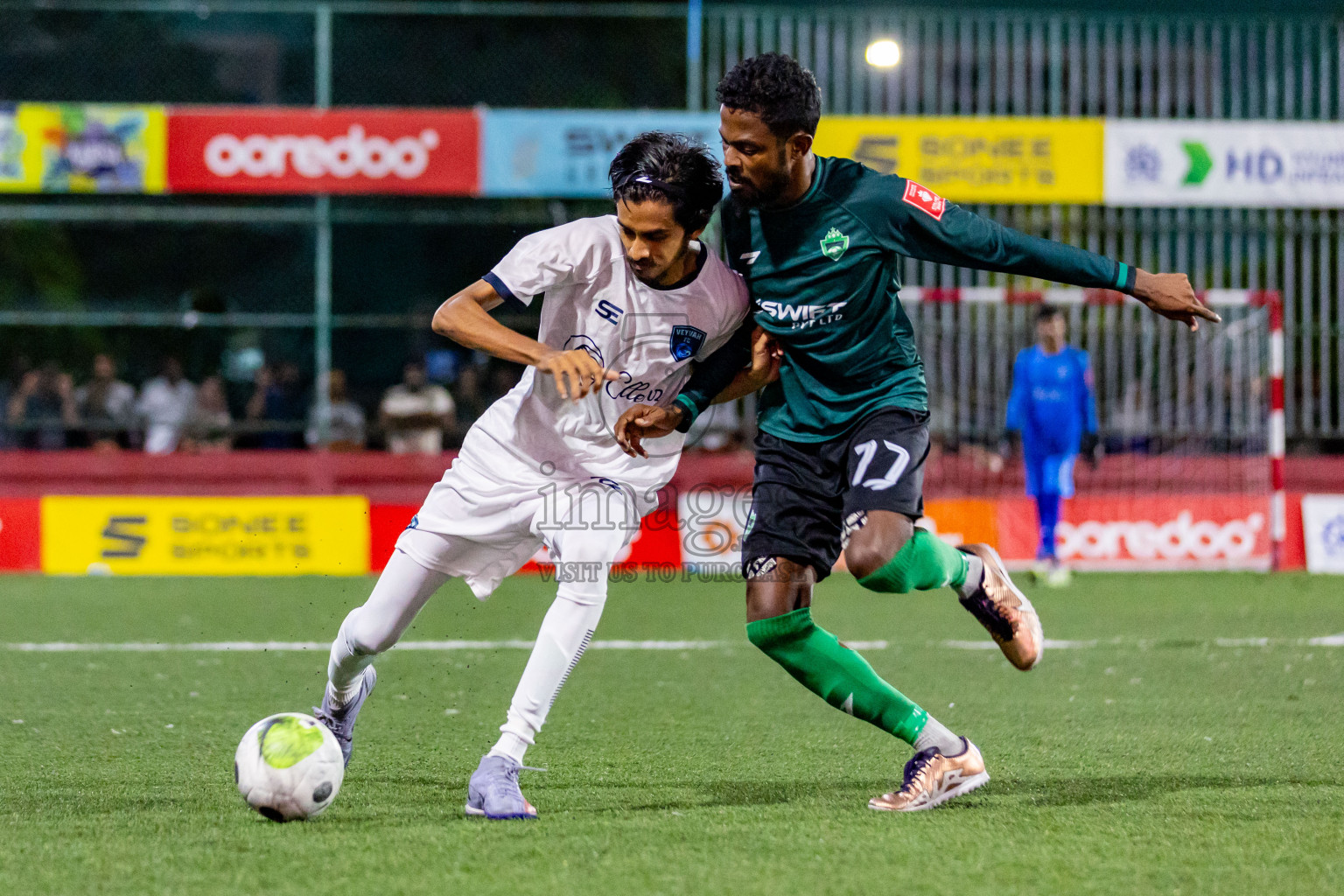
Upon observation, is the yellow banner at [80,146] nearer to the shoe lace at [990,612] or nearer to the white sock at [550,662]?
the white sock at [550,662]

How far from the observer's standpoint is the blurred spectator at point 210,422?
14102 mm

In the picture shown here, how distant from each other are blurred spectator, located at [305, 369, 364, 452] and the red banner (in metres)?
1.89

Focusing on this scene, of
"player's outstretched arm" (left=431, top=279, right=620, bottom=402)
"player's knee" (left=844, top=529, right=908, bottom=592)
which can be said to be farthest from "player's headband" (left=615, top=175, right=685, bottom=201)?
"player's knee" (left=844, top=529, right=908, bottom=592)

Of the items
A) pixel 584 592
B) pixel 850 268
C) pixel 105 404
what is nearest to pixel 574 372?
pixel 584 592

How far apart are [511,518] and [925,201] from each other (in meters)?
1.52

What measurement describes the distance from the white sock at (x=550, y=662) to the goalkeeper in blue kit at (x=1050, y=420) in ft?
26.8

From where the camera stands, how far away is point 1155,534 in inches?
521

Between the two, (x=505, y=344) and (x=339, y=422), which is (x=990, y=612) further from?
(x=339, y=422)

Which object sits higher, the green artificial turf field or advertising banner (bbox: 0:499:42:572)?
advertising banner (bbox: 0:499:42:572)

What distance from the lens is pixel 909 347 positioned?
187 inches

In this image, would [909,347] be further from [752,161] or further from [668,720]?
[668,720]

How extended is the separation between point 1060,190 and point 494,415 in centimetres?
1053

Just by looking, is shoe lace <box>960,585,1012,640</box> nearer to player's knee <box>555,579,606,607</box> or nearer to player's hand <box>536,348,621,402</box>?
player's knee <box>555,579,606,607</box>

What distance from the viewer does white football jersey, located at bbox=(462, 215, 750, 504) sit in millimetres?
4477
